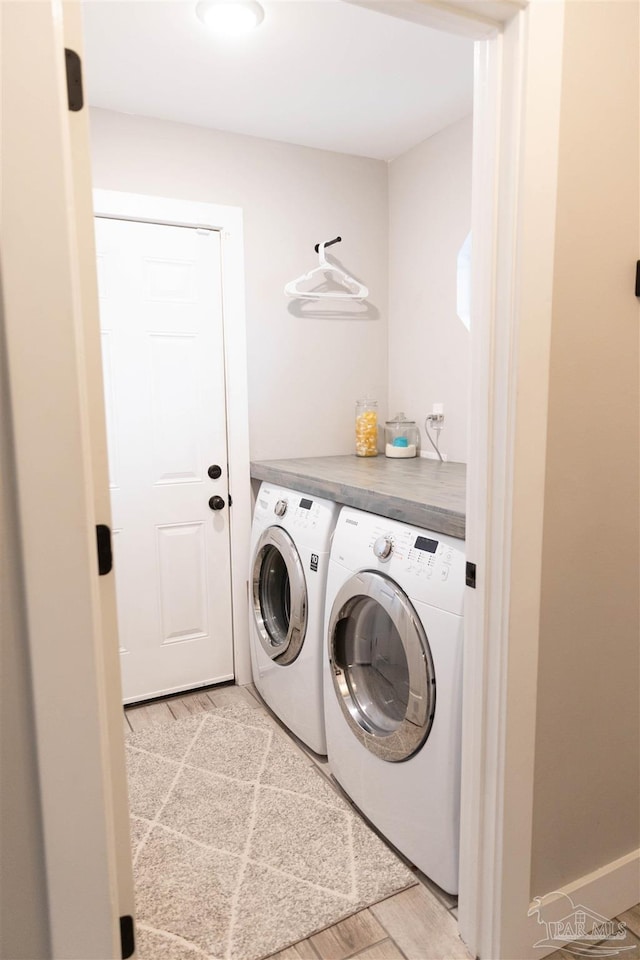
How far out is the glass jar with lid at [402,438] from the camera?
9.04ft

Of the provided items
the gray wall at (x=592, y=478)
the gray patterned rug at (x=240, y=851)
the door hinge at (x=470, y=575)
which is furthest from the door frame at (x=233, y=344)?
the gray wall at (x=592, y=478)

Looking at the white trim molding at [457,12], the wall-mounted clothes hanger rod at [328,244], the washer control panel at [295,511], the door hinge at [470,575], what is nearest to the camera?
the white trim molding at [457,12]

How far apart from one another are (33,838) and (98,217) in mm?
2184

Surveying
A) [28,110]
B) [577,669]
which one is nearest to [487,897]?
[577,669]

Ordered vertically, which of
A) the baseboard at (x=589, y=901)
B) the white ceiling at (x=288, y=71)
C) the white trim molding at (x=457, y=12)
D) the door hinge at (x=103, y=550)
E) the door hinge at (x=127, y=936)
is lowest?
the baseboard at (x=589, y=901)

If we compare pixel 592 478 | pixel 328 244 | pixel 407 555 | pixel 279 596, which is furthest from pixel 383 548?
pixel 328 244

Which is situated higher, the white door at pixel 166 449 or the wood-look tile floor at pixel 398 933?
the white door at pixel 166 449

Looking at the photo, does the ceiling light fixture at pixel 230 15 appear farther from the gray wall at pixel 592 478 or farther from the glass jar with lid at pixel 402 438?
the glass jar with lid at pixel 402 438

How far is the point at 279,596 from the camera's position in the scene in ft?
8.39

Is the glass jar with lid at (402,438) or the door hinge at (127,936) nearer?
the door hinge at (127,936)

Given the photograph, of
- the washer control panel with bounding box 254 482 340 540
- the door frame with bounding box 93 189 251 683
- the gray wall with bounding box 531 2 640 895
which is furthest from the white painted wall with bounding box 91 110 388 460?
the gray wall with bounding box 531 2 640 895

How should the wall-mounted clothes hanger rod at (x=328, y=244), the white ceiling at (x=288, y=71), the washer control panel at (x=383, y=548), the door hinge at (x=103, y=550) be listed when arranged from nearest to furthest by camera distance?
the door hinge at (x=103, y=550) < the washer control panel at (x=383, y=548) < the white ceiling at (x=288, y=71) < the wall-mounted clothes hanger rod at (x=328, y=244)

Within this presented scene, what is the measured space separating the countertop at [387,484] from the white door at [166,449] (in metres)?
0.32

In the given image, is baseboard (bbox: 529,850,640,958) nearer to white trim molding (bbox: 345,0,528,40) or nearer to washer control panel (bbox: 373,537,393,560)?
washer control panel (bbox: 373,537,393,560)
